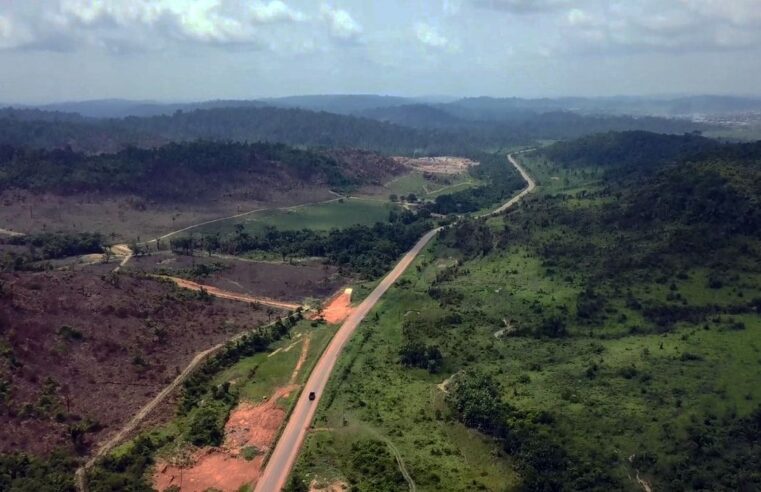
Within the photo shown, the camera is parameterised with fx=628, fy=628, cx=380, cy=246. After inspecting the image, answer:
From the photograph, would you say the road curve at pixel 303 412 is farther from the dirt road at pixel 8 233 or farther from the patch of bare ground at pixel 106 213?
the dirt road at pixel 8 233

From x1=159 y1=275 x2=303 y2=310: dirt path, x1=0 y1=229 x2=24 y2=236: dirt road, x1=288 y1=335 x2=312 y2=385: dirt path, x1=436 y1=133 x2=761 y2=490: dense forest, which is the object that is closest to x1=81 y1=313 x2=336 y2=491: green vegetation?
x1=288 y1=335 x2=312 y2=385: dirt path

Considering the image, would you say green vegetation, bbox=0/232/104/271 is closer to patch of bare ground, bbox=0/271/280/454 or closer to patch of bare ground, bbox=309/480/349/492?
patch of bare ground, bbox=0/271/280/454

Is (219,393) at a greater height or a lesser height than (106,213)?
lesser

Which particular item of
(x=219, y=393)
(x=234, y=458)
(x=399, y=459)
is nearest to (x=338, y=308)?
(x=219, y=393)

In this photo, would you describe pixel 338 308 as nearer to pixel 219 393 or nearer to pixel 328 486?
pixel 219 393

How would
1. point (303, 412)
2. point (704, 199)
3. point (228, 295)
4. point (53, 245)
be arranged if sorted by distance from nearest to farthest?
1. point (303, 412)
2. point (228, 295)
3. point (704, 199)
4. point (53, 245)

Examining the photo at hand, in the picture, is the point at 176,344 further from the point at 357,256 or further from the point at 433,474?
the point at 357,256
